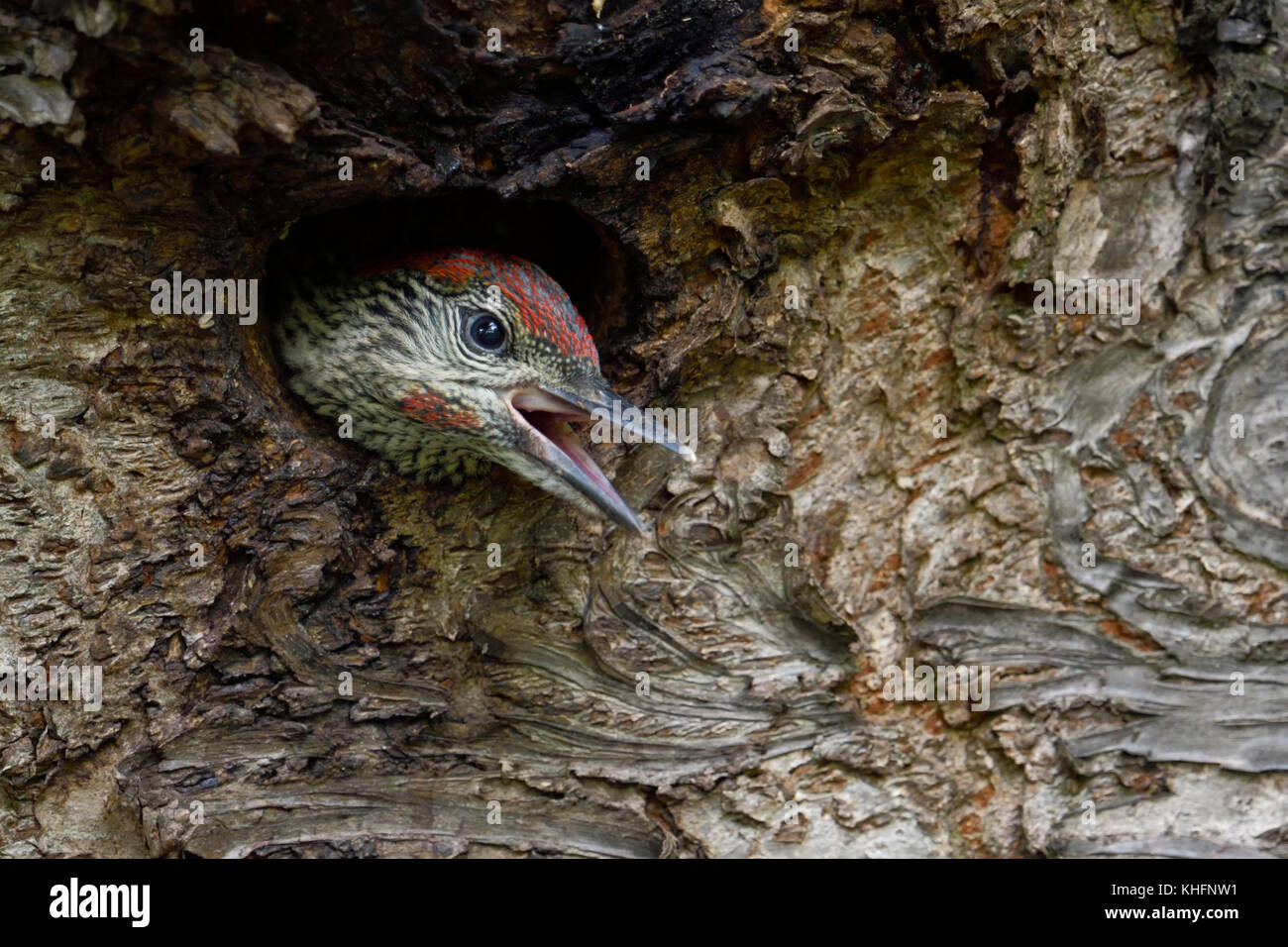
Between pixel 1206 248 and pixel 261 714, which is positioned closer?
pixel 261 714

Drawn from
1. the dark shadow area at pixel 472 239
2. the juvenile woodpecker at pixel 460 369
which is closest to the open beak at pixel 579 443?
the juvenile woodpecker at pixel 460 369

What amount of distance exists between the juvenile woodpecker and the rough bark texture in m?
0.15

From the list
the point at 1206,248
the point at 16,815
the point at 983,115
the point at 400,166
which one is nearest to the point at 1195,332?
the point at 1206,248

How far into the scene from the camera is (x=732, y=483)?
3.35 m

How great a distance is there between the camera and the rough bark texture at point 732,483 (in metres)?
2.82

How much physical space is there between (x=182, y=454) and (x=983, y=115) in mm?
2366

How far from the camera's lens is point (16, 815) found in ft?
9.59

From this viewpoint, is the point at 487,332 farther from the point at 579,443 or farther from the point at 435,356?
the point at 579,443

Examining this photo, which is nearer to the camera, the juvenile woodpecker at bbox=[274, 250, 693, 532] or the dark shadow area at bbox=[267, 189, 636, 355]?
the juvenile woodpecker at bbox=[274, 250, 693, 532]

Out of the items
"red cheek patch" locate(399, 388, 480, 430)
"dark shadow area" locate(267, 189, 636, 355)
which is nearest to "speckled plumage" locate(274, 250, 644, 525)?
"red cheek patch" locate(399, 388, 480, 430)

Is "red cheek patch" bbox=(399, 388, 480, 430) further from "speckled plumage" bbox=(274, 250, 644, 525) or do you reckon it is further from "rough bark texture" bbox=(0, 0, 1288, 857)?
"rough bark texture" bbox=(0, 0, 1288, 857)

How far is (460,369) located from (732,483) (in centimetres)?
89

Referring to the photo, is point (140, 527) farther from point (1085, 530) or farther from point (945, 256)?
point (1085, 530)

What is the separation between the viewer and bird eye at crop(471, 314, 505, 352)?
3383 millimetres
